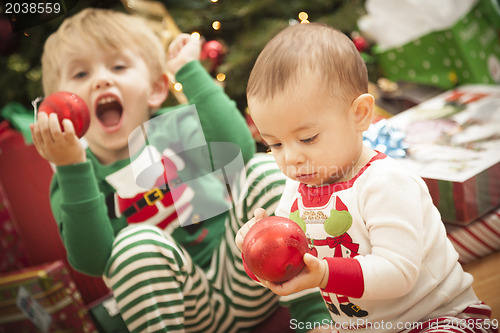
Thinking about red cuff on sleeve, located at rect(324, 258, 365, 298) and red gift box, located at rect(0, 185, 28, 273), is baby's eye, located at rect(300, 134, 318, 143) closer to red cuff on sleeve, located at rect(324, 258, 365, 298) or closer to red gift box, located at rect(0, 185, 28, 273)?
red cuff on sleeve, located at rect(324, 258, 365, 298)

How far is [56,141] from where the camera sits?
59cm

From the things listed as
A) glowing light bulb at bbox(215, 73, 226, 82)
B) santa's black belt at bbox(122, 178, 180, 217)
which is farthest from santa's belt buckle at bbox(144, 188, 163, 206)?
glowing light bulb at bbox(215, 73, 226, 82)

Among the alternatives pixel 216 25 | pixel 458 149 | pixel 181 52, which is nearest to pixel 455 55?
pixel 458 149

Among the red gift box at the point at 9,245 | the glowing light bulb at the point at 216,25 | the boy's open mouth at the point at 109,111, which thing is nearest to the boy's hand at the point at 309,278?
the boy's open mouth at the point at 109,111

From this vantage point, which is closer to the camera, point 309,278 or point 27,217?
point 309,278

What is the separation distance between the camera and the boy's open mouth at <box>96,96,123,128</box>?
0.66 meters

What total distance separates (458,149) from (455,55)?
0.44 meters

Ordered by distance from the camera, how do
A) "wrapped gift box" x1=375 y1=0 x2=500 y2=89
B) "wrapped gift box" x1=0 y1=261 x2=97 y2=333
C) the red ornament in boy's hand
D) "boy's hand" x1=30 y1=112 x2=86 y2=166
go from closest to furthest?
the red ornament in boy's hand < "boy's hand" x1=30 y1=112 x2=86 y2=166 < "wrapped gift box" x1=0 y1=261 x2=97 y2=333 < "wrapped gift box" x1=375 y1=0 x2=500 y2=89

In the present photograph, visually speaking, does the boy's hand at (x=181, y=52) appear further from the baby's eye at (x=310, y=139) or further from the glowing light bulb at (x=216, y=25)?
the baby's eye at (x=310, y=139)

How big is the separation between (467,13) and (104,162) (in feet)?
3.03

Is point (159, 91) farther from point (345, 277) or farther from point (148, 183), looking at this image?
point (345, 277)

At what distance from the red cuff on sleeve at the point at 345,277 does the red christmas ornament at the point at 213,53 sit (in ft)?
1.46

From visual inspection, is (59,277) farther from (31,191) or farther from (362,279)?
(362,279)

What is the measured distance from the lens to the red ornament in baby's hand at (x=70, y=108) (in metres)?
0.60
